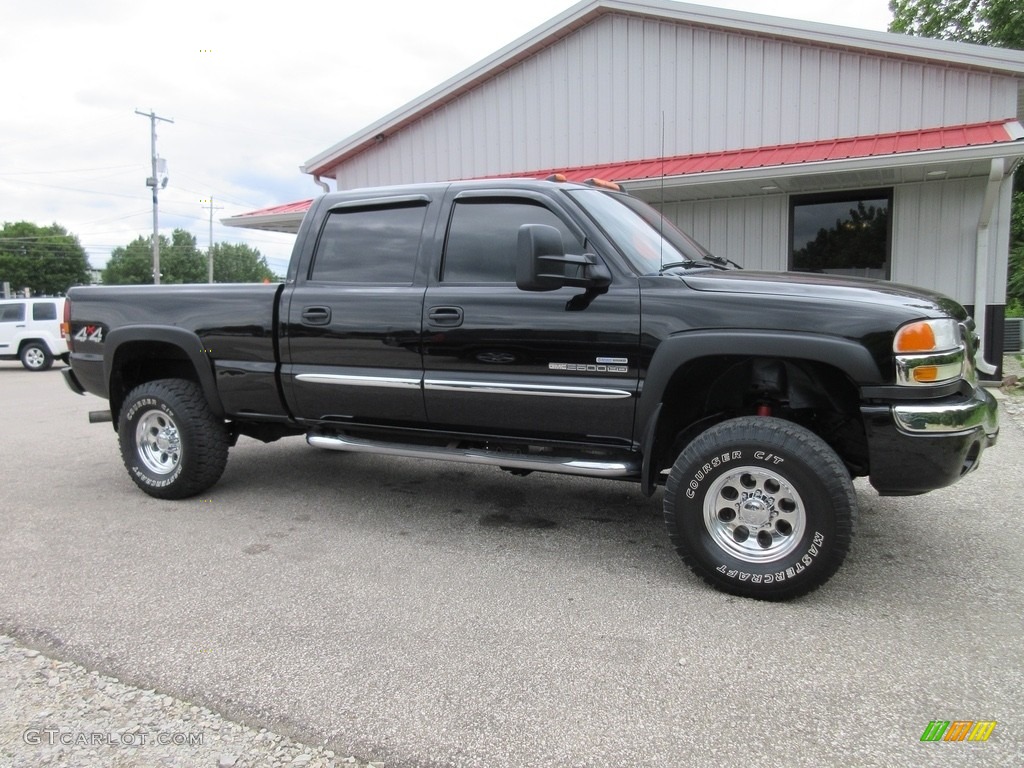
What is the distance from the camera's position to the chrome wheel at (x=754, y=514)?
11.0 feet

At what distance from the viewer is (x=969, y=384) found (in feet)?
11.2

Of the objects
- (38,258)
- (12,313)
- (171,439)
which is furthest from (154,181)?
(38,258)

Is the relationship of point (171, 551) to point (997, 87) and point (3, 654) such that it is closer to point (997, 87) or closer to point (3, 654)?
point (3, 654)

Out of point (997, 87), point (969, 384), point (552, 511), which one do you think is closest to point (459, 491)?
point (552, 511)

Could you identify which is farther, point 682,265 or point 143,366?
point 143,366

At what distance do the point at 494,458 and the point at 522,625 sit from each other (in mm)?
1098

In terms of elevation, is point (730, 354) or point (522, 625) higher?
point (730, 354)

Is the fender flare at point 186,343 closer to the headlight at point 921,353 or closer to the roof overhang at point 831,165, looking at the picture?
the headlight at point 921,353

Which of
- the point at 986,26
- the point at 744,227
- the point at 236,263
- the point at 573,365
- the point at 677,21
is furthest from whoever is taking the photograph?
the point at 236,263

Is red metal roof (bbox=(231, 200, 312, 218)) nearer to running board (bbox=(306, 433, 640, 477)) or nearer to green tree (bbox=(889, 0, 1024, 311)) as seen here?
running board (bbox=(306, 433, 640, 477))

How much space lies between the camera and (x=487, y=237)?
4168mm

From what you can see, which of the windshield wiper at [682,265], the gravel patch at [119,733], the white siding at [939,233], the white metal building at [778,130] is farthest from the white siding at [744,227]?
the gravel patch at [119,733]

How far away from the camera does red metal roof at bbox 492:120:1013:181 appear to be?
898cm

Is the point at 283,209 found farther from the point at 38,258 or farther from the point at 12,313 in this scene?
the point at 38,258
